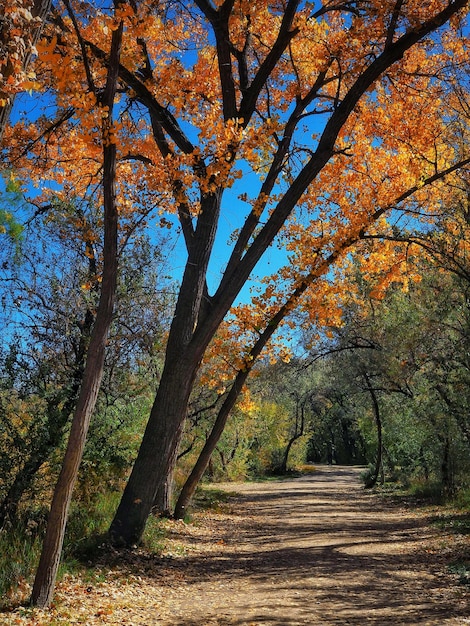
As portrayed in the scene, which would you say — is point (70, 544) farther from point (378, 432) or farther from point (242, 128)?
point (378, 432)

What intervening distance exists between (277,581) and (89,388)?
3588 millimetres

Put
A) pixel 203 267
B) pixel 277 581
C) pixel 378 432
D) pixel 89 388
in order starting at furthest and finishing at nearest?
pixel 378 432 < pixel 203 267 < pixel 277 581 < pixel 89 388

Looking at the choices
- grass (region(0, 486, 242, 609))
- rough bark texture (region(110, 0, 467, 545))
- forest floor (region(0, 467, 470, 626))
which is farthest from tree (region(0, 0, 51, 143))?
rough bark texture (region(110, 0, 467, 545))

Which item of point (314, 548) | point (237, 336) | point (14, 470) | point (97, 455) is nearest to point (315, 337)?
point (237, 336)

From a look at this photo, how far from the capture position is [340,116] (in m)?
7.24

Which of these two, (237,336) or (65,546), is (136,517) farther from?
(237,336)

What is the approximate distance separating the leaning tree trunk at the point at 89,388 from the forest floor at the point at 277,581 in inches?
14.1

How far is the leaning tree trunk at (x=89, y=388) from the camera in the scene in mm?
4672

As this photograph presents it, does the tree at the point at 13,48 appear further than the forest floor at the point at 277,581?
No

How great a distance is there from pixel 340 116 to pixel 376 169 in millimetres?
2919

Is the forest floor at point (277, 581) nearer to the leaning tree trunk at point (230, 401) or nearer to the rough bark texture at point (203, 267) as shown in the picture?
the leaning tree trunk at point (230, 401)

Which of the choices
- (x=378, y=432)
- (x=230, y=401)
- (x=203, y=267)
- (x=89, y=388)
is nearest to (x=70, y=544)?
(x=89, y=388)

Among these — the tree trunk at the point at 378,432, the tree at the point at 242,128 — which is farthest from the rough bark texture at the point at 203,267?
the tree trunk at the point at 378,432

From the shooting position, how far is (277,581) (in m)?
6.47
